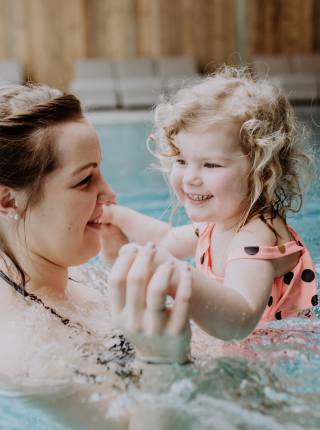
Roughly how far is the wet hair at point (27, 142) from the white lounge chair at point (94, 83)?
9.01 metres

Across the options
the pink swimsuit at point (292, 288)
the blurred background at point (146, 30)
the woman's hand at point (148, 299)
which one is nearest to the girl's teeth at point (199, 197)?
the pink swimsuit at point (292, 288)

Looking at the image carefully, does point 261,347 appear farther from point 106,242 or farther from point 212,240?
point 106,242

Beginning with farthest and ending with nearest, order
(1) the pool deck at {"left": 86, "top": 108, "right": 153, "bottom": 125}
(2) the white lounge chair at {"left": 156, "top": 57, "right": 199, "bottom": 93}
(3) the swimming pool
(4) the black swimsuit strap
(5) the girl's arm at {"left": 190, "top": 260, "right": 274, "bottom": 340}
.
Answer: (2) the white lounge chair at {"left": 156, "top": 57, "right": 199, "bottom": 93} < (1) the pool deck at {"left": 86, "top": 108, "right": 153, "bottom": 125} < (4) the black swimsuit strap < (3) the swimming pool < (5) the girl's arm at {"left": 190, "top": 260, "right": 274, "bottom": 340}

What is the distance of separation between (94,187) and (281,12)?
1204 centimetres

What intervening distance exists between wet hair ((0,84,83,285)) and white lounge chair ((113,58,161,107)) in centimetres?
899

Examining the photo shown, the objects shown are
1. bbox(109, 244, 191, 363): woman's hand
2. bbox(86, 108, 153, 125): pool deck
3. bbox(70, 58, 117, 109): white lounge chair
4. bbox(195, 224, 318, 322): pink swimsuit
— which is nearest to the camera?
bbox(109, 244, 191, 363): woman's hand

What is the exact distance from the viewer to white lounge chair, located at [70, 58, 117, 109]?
442 inches

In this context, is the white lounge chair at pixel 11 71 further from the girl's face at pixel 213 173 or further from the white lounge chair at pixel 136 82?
the girl's face at pixel 213 173

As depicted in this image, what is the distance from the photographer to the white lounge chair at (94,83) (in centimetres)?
1123

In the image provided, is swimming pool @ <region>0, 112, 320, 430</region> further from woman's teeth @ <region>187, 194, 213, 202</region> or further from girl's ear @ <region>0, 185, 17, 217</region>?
girl's ear @ <region>0, 185, 17, 217</region>

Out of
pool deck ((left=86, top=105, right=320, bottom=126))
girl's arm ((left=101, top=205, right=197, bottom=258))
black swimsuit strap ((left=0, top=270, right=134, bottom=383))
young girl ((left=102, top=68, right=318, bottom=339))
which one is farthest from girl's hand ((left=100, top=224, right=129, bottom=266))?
pool deck ((left=86, top=105, right=320, bottom=126))

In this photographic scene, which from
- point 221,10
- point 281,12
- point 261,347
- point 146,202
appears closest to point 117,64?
point 221,10

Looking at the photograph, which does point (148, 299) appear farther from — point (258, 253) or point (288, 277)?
point (288, 277)

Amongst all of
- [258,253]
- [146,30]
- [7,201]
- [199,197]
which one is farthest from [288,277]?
[146,30]
